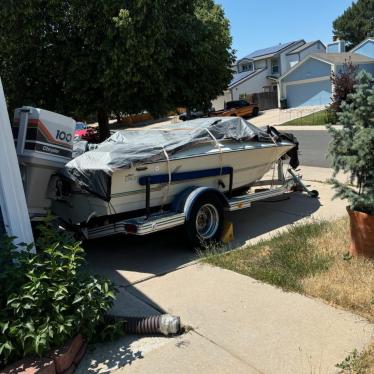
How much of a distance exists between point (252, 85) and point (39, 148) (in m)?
47.6

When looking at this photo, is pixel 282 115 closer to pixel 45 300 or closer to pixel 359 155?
pixel 359 155

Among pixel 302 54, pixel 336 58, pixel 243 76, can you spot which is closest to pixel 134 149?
pixel 336 58

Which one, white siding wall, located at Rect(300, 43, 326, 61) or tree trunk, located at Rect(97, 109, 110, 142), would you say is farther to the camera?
white siding wall, located at Rect(300, 43, 326, 61)

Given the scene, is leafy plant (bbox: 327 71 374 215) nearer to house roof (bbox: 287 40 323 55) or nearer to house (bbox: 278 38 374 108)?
house (bbox: 278 38 374 108)

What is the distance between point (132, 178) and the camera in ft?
18.6

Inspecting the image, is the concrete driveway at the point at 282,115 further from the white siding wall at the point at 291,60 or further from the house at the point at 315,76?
the white siding wall at the point at 291,60

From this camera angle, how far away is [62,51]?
11938 mm

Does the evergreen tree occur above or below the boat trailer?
above

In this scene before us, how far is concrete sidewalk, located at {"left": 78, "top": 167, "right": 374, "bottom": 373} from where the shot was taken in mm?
3523

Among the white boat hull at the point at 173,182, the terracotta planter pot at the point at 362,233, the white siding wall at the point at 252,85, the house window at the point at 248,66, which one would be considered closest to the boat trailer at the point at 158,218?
the white boat hull at the point at 173,182

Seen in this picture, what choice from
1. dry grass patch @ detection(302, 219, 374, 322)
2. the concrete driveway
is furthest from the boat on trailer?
the concrete driveway

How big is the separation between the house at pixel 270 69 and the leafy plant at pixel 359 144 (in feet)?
149

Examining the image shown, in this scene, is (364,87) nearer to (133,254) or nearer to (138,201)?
(138,201)

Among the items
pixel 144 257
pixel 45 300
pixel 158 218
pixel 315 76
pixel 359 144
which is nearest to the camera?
pixel 45 300
